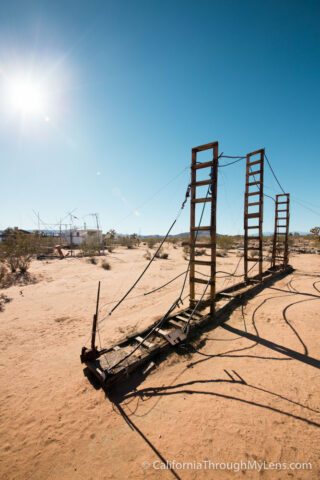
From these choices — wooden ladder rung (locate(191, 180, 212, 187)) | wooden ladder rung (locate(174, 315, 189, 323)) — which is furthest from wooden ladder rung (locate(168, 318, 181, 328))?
wooden ladder rung (locate(191, 180, 212, 187))

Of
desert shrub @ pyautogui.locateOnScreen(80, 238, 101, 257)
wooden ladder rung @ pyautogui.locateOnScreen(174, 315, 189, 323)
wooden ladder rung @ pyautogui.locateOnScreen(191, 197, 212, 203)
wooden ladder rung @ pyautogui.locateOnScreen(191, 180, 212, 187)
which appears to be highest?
wooden ladder rung @ pyautogui.locateOnScreen(191, 180, 212, 187)

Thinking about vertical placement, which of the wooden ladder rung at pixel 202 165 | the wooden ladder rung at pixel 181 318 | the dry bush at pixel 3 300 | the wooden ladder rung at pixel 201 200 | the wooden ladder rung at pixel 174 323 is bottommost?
the dry bush at pixel 3 300

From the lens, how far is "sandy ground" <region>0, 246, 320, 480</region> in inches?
92.2

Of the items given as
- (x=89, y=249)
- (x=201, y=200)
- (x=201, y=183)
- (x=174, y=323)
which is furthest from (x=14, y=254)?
(x=201, y=183)

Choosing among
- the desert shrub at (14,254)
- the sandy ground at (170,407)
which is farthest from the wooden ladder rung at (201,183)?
the desert shrub at (14,254)

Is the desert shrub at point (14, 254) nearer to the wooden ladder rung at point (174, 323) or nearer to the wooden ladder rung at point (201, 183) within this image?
the wooden ladder rung at point (174, 323)

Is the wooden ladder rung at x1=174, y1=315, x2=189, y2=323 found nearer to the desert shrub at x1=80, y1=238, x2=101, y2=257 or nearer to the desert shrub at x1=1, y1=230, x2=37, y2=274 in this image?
the desert shrub at x1=1, y1=230, x2=37, y2=274

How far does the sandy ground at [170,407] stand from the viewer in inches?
92.2

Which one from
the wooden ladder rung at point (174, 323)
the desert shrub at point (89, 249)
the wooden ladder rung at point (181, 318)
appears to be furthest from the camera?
the desert shrub at point (89, 249)

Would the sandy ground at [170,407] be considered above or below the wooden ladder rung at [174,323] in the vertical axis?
below

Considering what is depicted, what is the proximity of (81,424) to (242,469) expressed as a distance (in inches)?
88.6

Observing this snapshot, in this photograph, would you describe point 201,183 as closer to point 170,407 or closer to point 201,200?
point 201,200

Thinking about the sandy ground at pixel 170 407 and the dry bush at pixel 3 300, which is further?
the dry bush at pixel 3 300

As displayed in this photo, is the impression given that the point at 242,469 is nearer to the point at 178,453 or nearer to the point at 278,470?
the point at 278,470
